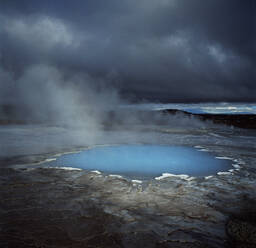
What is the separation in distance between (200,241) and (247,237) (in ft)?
2.20

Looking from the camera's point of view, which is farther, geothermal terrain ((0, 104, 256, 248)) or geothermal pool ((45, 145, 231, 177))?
geothermal pool ((45, 145, 231, 177))

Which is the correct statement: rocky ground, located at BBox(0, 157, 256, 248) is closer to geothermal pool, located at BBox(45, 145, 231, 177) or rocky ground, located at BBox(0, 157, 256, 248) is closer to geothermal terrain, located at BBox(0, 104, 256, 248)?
geothermal terrain, located at BBox(0, 104, 256, 248)

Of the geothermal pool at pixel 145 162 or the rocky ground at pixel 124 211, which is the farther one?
the geothermal pool at pixel 145 162

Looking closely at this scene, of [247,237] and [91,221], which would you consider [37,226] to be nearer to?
[91,221]

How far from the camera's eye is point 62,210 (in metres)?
3.80

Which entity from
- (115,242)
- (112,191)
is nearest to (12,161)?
(112,191)

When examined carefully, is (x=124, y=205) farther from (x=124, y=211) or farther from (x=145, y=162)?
(x=145, y=162)

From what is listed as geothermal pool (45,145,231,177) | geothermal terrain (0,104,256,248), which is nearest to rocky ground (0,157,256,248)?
geothermal terrain (0,104,256,248)

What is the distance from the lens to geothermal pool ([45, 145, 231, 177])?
6588 mm

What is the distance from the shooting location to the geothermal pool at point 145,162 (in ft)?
21.6

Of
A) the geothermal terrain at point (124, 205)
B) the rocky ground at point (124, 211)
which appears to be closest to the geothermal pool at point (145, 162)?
the geothermal terrain at point (124, 205)

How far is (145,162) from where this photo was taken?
764 centimetres

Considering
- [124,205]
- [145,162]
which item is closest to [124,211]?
[124,205]

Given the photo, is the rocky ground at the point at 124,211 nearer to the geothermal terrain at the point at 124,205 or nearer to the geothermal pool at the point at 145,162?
the geothermal terrain at the point at 124,205
